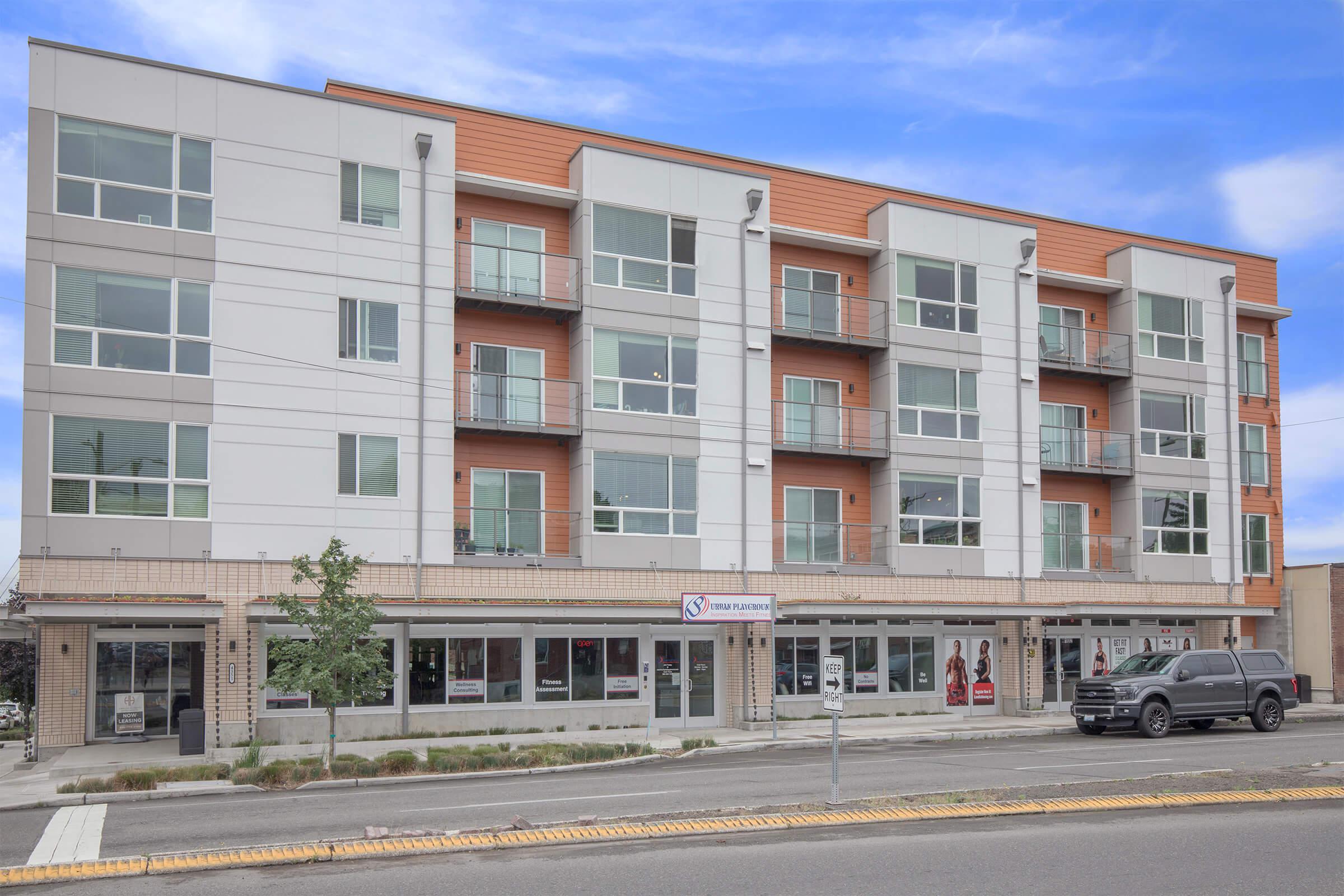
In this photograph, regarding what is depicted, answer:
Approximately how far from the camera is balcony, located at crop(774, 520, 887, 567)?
30.2 meters

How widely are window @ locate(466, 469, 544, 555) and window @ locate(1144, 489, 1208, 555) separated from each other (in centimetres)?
1856

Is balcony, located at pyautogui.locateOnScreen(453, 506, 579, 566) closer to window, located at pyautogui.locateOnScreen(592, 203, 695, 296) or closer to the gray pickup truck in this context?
window, located at pyautogui.locateOnScreen(592, 203, 695, 296)

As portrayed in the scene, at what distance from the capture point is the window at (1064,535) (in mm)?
33781

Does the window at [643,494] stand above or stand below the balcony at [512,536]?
above

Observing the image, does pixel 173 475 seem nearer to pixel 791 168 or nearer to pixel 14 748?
pixel 14 748

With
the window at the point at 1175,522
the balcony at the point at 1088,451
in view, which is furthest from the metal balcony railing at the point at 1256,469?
the balcony at the point at 1088,451

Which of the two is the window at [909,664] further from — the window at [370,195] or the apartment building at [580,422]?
the window at [370,195]

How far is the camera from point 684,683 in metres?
28.1

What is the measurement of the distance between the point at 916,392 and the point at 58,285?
2057cm

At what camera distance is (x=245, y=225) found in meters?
24.6

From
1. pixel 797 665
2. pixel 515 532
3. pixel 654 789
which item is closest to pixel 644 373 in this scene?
pixel 515 532

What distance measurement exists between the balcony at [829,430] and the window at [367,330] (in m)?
9.75

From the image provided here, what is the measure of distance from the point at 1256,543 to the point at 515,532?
80.9ft

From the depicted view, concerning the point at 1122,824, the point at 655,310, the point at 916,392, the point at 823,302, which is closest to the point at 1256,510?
the point at 916,392
